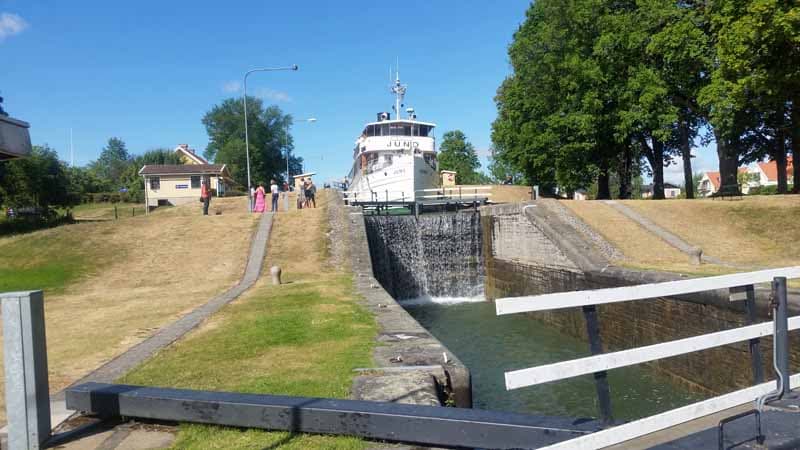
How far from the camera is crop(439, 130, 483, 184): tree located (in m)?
83.7

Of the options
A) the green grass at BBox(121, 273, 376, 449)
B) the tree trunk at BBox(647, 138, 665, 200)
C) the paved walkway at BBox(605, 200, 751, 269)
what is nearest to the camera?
the green grass at BBox(121, 273, 376, 449)

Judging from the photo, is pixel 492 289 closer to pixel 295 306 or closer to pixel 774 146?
pixel 295 306

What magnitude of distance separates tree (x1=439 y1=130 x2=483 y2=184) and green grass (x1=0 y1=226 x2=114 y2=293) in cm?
6593

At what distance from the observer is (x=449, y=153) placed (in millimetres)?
85125

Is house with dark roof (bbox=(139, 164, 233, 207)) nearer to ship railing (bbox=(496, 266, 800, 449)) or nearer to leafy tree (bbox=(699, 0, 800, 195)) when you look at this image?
leafy tree (bbox=(699, 0, 800, 195))

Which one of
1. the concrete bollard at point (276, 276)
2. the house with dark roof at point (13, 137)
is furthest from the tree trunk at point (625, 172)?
the house with dark roof at point (13, 137)

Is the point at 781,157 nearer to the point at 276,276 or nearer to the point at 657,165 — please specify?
the point at 657,165

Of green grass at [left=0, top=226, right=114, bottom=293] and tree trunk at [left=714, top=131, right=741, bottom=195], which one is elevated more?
tree trunk at [left=714, top=131, right=741, bottom=195]

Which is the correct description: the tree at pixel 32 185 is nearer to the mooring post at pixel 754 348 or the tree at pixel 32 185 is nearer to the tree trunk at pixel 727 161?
the mooring post at pixel 754 348

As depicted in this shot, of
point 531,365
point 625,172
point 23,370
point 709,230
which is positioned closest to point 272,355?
point 23,370

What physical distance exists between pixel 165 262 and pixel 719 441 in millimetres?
18114

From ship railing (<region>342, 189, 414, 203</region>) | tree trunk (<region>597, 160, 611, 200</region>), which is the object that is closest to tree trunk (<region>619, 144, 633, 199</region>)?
tree trunk (<region>597, 160, 611, 200</region>)

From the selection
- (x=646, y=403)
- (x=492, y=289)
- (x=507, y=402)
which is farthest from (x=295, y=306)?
(x=492, y=289)

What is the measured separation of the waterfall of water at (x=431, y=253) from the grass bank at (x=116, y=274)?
5.62m
